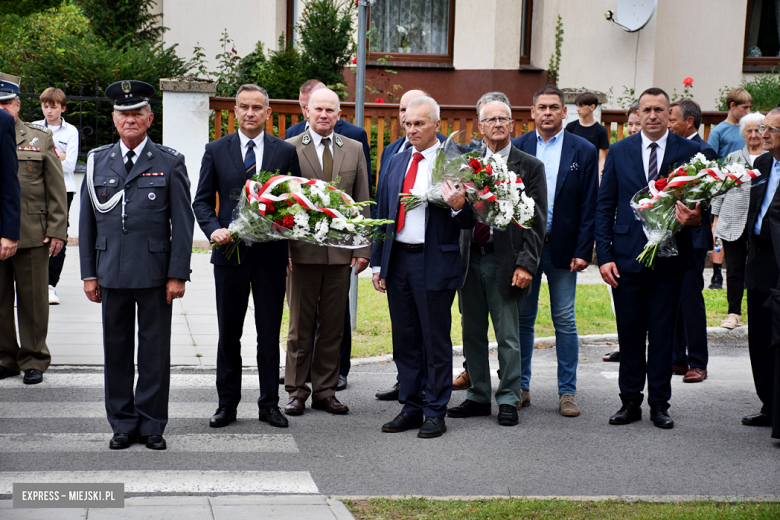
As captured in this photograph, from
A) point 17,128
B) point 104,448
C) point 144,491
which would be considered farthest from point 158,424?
point 17,128

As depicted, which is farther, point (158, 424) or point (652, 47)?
point (652, 47)

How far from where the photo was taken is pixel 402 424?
20.2 ft

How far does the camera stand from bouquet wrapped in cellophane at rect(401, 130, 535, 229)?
5.77m

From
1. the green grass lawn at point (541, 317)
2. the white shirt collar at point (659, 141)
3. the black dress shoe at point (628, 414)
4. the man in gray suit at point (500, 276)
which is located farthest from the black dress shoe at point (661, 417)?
the green grass lawn at point (541, 317)

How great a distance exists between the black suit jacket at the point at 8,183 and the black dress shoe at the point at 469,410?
3.64 m

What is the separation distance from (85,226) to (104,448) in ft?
4.99

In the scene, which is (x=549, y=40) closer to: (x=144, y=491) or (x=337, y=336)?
(x=337, y=336)

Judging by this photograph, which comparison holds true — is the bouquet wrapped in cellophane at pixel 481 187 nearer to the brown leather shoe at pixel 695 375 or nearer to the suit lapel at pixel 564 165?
the suit lapel at pixel 564 165

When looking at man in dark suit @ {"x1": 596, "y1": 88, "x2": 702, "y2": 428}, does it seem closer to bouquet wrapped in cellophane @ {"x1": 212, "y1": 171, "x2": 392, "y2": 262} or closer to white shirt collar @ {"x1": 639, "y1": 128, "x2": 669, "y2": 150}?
white shirt collar @ {"x1": 639, "y1": 128, "x2": 669, "y2": 150}

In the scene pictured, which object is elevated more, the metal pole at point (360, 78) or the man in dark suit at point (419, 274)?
the metal pole at point (360, 78)

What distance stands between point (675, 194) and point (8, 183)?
16.2ft

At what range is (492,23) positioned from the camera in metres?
16.5

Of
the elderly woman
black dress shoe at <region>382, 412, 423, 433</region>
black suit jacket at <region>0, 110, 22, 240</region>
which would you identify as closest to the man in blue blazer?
black suit jacket at <region>0, 110, 22, 240</region>

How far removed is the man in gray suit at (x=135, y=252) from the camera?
5.56 m
